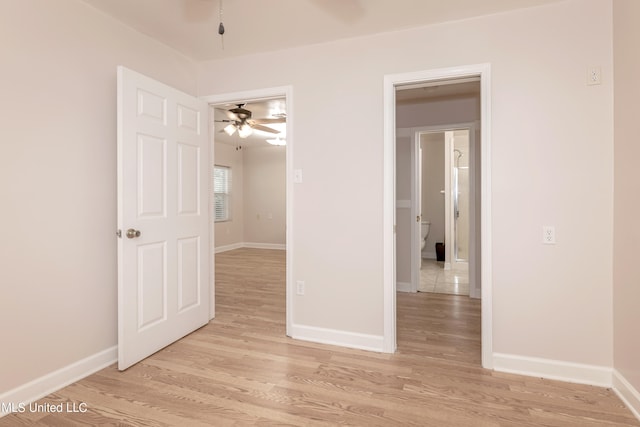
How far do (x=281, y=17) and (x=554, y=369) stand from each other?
3041 millimetres

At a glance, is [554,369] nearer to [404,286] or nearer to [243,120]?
[404,286]

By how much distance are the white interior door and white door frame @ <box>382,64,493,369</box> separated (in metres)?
1.64

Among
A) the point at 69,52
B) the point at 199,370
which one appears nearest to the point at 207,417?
the point at 199,370

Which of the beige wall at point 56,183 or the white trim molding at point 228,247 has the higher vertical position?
the beige wall at point 56,183

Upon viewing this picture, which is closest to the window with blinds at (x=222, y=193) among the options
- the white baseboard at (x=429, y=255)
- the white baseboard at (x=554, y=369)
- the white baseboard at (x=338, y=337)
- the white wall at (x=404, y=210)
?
the white baseboard at (x=429, y=255)

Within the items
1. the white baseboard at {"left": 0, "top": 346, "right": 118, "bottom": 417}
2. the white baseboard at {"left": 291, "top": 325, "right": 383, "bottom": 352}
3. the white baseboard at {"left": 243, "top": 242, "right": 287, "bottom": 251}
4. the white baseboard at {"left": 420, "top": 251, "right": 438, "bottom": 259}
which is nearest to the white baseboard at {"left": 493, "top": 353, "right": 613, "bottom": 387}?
the white baseboard at {"left": 291, "top": 325, "right": 383, "bottom": 352}

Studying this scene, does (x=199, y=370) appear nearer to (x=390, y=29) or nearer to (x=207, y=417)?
(x=207, y=417)

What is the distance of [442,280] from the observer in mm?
5090

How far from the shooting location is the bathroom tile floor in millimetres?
4555

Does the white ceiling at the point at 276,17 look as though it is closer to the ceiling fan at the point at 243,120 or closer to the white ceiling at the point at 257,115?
the white ceiling at the point at 257,115

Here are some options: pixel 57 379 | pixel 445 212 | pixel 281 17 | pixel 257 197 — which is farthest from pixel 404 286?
pixel 257 197

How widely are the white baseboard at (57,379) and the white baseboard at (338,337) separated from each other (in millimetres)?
1391

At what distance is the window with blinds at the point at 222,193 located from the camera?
25.8 ft

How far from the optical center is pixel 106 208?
245cm
